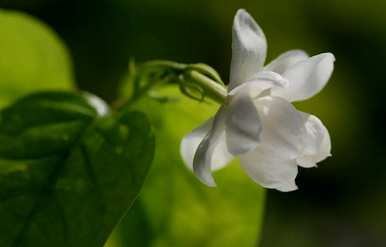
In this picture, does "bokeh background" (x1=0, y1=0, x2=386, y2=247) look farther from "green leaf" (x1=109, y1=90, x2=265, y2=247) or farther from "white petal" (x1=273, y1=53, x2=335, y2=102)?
"white petal" (x1=273, y1=53, x2=335, y2=102)

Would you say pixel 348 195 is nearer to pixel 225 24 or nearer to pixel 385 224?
pixel 385 224

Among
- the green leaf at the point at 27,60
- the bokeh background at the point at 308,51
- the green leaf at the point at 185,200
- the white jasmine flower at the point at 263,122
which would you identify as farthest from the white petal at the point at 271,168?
the bokeh background at the point at 308,51

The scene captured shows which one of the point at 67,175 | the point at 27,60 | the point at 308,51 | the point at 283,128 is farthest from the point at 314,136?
the point at 308,51

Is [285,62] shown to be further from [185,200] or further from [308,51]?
[308,51]

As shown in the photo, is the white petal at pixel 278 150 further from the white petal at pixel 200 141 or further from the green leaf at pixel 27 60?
the green leaf at pixel 27 60

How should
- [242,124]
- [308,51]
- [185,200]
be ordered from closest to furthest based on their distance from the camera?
[242,124] → [185,200] → [308,51]

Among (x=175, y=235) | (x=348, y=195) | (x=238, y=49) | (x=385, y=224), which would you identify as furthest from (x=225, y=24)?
(x=238, y=49)
